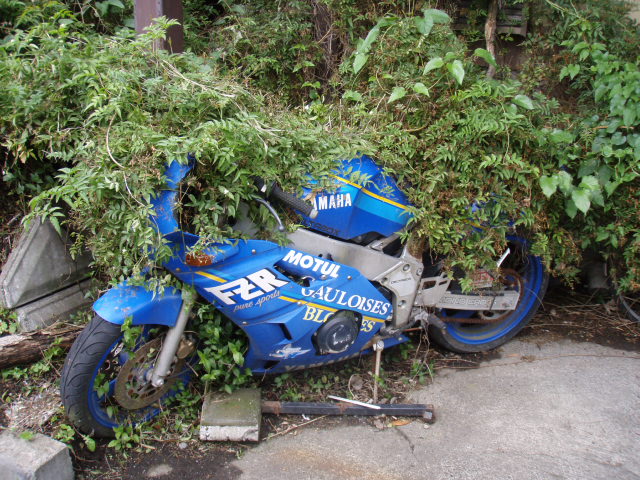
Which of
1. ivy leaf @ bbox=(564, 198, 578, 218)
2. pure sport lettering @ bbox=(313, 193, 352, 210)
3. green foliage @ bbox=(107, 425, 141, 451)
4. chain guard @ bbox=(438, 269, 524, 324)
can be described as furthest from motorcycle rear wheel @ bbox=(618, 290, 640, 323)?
green foliage @ bbox=(107, 425, 141, 451)

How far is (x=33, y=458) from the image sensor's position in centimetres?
236

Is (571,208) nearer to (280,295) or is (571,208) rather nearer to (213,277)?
(280,295)

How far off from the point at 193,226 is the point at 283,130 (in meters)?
0.64

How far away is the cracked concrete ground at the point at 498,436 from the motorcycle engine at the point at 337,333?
0.44 meters

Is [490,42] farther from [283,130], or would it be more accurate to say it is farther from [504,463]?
[504,463]

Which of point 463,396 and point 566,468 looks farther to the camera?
point 463,396

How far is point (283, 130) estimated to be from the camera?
8.78 feet

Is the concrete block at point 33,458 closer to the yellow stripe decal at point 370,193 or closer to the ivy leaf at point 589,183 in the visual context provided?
the yellow stripe decal at point 370,193

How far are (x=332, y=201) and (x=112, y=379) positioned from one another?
1.45 m

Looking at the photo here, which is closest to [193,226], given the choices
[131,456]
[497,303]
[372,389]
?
[131,456]

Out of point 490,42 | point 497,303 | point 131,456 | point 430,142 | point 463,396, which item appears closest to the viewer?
point 131,456

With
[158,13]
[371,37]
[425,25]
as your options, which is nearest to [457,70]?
[425,25]

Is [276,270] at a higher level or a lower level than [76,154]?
lower

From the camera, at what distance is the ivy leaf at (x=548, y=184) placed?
2.91 meters
